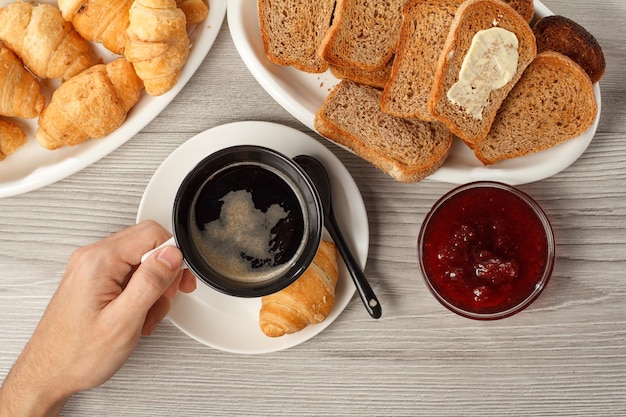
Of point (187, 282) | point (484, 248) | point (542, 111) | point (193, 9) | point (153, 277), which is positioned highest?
point (193, 9)

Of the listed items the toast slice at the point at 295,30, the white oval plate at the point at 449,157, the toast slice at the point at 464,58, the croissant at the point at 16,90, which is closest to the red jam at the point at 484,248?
the white oval plate at the point at 449,157

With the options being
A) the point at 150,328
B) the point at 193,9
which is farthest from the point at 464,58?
the point at 150,328

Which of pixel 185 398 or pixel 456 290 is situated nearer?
pixel 456 290

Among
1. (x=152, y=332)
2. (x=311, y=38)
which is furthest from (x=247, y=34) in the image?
(x=152, y=332)

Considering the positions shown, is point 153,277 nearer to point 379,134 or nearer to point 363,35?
point 379,134

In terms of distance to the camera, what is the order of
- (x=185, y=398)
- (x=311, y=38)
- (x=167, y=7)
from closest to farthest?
(x=167, y=7) < (x=311, y=38) < (x=185, y=398)

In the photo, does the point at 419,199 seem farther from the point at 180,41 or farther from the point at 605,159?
the point at 180,41

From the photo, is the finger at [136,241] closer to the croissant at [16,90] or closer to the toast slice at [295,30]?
the croissant at [16,90]
